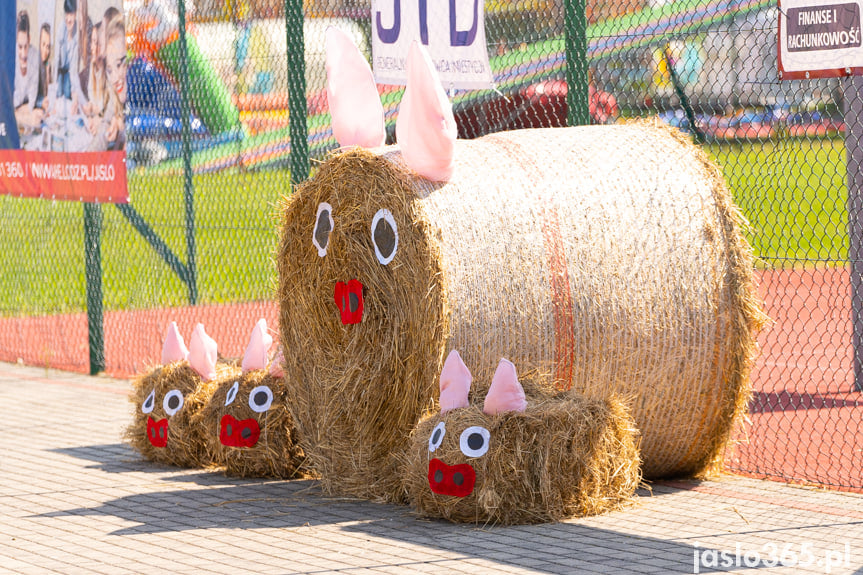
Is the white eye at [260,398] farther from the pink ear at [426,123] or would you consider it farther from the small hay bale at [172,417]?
the pink ear at [426,123]

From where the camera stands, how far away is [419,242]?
5992mm

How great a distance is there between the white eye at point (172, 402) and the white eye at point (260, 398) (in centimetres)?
57

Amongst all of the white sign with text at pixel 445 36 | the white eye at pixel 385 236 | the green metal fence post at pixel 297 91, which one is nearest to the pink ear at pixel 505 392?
the white eye at pixel 385 236

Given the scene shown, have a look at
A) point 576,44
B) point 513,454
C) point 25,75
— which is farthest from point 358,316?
point 25,75

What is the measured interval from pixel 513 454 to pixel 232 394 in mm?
2023

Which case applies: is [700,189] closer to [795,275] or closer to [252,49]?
[252,49]

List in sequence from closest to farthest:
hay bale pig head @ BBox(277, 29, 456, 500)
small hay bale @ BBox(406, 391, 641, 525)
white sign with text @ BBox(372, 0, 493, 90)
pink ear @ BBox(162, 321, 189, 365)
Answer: small hay bale @ BBox(406, 391, 641, 525) < hay bale pig head @ BBox(277, 29, 456, 500) < pink ear @ BBox(162, 321, 189, 365) < white sign with text @ BBox(372, 0, 493, 90)

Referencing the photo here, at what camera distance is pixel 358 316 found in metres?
6.52

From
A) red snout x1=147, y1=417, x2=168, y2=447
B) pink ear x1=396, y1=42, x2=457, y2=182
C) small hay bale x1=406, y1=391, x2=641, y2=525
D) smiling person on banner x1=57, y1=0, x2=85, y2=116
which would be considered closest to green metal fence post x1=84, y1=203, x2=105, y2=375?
smiling person on banner x1=57, y1=0, x2=85, y2=116

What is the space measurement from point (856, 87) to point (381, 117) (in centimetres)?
360

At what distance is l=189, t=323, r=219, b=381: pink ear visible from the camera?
751 cm

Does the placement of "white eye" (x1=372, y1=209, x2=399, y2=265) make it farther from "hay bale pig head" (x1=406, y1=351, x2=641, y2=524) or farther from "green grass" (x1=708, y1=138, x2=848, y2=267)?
"green grass" (x1=708, y1=138, x2=848, y2=267)

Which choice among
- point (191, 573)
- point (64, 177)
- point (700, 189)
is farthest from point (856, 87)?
point (64, 177)

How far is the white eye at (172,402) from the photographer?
293 inches
